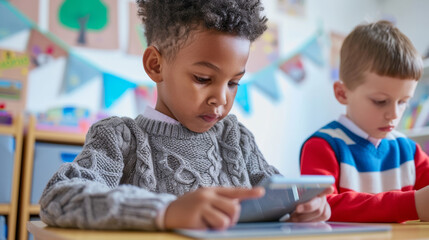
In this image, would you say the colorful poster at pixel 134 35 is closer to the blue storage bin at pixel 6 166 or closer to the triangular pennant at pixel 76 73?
the triangular pennant at pixel 76 73

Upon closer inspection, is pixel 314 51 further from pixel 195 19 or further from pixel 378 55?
Answer: pixel 195 19

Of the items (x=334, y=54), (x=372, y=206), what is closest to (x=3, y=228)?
(x=372, y=206)

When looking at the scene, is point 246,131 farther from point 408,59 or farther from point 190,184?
point 408,59

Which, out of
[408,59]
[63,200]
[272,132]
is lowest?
[272,132]

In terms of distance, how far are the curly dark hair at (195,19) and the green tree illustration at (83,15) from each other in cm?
170

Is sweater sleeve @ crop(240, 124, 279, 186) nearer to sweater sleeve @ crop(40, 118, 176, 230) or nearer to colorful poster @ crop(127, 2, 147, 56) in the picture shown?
sweater sleeve @ crop(40, 118, 176, 230)

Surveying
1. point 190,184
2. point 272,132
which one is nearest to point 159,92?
point 190,184

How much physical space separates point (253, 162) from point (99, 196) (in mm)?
441

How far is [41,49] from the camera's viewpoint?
91.8 inches

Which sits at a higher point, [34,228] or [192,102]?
[192,102]

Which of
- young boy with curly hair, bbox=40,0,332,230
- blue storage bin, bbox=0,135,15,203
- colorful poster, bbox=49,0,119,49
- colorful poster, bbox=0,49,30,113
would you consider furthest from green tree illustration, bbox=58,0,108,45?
young boy with curly hair, bbox=40,0,332,230

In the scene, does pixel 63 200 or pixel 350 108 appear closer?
pixel 63 200

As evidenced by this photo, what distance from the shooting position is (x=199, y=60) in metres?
0.77

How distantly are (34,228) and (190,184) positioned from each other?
0.27 meters
